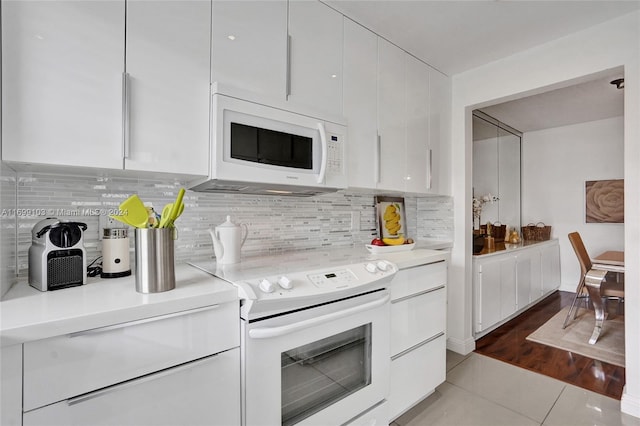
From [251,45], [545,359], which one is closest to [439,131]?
[251,45]

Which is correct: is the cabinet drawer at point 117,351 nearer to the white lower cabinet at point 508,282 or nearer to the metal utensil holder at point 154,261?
the metal utensil holder at point 154,261

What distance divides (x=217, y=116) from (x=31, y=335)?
1.00 m

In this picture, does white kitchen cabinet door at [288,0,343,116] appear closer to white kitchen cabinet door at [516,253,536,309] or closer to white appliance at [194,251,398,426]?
white appliance at [194,251,398,426]

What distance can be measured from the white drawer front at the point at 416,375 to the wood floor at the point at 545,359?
983 mm

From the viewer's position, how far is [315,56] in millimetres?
1787

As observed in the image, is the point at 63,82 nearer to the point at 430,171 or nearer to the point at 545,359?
the point at 430,171

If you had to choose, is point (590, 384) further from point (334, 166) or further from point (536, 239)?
point (536, 239)

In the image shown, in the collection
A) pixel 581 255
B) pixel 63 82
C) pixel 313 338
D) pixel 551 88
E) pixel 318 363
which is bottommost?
pixel 318 363

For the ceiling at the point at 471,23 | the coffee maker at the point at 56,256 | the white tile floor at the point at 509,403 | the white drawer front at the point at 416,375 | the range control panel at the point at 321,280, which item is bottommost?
the white tile floor at the point at 509,403

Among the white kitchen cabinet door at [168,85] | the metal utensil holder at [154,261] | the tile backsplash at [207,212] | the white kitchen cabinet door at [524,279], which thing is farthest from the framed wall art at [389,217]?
the metal utensil holder at [154,261]

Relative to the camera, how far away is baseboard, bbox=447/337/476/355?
2.77 meters

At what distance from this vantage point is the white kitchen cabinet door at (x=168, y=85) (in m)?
1.22

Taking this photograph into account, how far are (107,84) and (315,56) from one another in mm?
1077

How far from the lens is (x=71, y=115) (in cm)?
109
